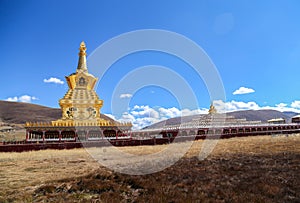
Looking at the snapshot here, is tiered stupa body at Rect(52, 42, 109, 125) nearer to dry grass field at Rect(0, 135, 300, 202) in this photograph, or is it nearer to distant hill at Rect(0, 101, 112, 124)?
dry grass field at Rect(0, 135, 300, 202)

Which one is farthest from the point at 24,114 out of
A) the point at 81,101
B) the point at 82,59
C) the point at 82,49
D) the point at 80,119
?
the point at 80,119

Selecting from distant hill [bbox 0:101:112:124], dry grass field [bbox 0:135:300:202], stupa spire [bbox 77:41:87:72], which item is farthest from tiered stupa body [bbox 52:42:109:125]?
distant hill [bbox 0:101:112:124]

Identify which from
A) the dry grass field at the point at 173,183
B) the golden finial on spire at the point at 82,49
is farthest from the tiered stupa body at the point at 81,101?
the dry grass field at the point at 173,183

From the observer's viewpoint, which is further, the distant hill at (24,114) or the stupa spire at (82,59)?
the distant hill at (24,114)

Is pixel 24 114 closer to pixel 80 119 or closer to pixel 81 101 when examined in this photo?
pixel 81 101

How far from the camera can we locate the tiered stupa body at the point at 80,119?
34850mm

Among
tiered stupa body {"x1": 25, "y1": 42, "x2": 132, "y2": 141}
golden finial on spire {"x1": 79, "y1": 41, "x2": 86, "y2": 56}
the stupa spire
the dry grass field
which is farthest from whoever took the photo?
golden finial on spire {"x1": 79, "y1": 41, "x2": 86, "y2": 56}

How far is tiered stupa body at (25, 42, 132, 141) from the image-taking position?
3485 cm

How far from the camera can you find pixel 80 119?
40.0 metres

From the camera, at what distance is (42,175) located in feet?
44.4

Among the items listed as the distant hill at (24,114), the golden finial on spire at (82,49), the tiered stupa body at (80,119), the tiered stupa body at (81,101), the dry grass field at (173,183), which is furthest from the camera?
the distant hill at (24,114)

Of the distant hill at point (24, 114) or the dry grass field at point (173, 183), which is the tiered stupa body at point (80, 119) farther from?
the distant hill at point (24, 114)

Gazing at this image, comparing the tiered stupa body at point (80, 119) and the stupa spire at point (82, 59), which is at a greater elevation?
the stupa spire at point (82, 59)

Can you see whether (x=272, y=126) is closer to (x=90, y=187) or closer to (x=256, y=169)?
(x=256, y=169)
